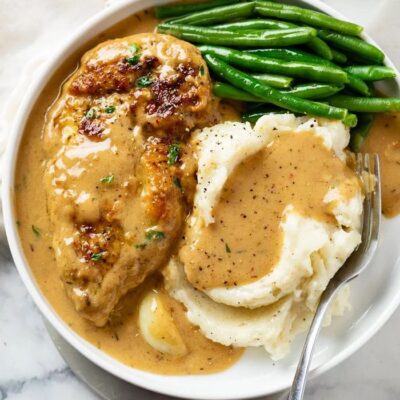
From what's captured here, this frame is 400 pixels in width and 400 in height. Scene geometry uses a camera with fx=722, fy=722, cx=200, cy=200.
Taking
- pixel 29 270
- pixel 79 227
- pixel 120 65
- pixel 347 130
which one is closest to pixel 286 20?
pixel 347 130

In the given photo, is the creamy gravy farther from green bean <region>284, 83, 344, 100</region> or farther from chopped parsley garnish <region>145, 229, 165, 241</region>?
chopped parsley garnish <region>145, 229, 165, 241</region>

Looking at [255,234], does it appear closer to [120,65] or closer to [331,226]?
[331,226]

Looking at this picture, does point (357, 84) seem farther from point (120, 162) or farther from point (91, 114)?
point (91, 114)

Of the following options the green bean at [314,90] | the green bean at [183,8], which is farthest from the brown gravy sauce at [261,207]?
the green bean at [183,8]

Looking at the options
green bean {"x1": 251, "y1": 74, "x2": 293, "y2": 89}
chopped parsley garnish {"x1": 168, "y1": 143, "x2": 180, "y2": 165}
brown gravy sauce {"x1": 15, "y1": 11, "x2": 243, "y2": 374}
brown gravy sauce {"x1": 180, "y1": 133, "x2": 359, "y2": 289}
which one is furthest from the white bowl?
chopped parsley garnish {"x1": 168, "y1": 143, "x2": 180, "y2": 165}

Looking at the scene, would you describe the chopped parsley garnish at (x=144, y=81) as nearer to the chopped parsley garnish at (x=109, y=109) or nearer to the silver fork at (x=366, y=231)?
the chopped parsley garnish at (x=109, y=109)
